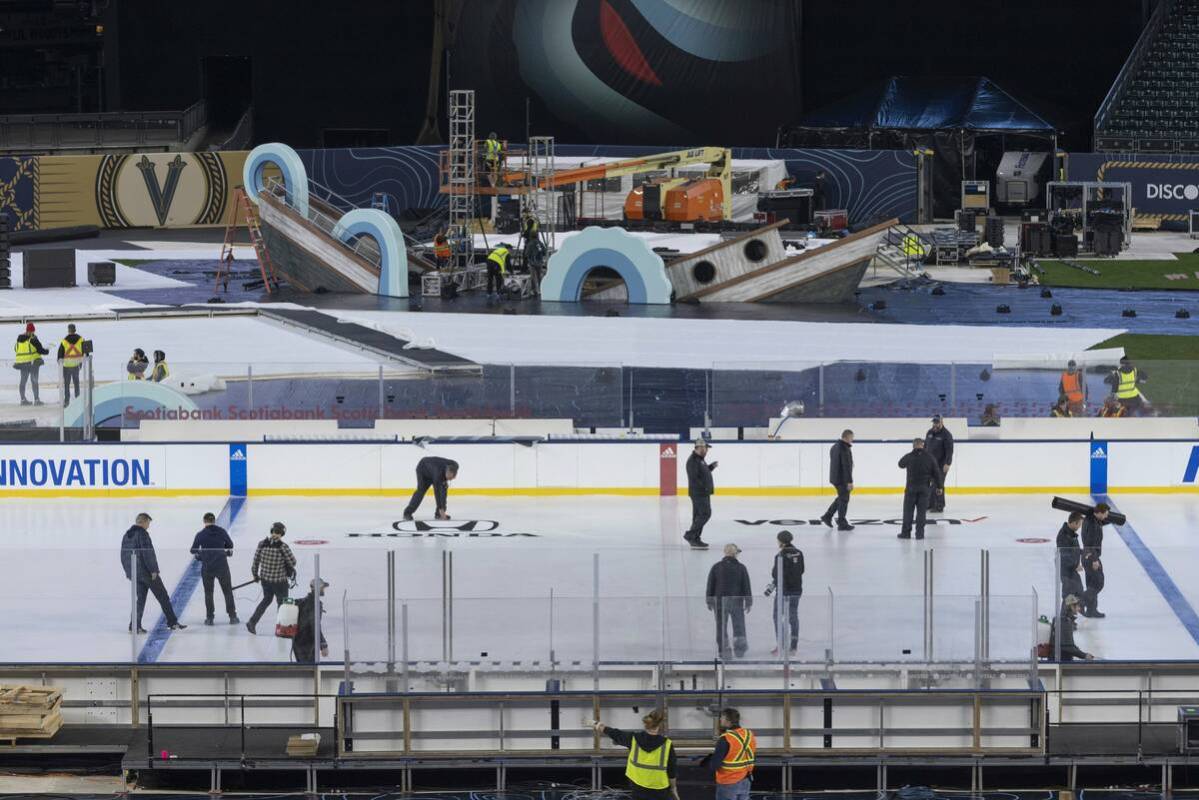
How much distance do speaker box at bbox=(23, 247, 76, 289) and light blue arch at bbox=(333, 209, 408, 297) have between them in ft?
22.4

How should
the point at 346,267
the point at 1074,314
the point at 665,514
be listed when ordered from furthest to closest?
the point at 346,267 < the point at 1074,314 < the point at 665,514

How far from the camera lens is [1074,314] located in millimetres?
47594

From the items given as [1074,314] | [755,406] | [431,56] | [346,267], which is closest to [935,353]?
[1074,314]

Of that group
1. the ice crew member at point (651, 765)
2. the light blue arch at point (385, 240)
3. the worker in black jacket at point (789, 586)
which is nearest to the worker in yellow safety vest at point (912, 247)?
the light blue arch at point (385, 240)

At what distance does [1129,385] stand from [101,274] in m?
28.9

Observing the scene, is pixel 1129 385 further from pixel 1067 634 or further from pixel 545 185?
pixel 545 185

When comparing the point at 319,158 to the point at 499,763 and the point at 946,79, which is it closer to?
the point at 946,79

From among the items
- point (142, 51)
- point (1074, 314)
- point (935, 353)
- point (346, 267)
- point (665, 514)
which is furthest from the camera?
point (142, 51)

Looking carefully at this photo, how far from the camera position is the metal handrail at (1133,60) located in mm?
66062

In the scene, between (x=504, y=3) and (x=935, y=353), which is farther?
(x=504, y=3)

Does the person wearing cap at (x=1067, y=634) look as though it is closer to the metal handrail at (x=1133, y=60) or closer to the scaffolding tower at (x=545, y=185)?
the scaffolding tower at (x=545, y=185)

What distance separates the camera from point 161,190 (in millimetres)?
64062

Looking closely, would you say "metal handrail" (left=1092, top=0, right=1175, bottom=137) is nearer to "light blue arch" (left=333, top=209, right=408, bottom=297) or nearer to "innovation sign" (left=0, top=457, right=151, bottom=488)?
"light blue arch" (left=333, top=209, right=408, bottom=297)

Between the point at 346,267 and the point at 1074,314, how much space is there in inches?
650
